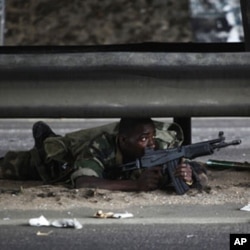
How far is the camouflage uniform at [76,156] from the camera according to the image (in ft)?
23.1

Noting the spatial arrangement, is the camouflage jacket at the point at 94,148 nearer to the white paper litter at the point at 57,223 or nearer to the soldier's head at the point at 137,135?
the soldier's head at the point at 137,135

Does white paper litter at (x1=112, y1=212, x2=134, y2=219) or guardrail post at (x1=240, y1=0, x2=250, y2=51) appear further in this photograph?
guardrail post at (x1=240, y1=0, x2=250, y2=51)

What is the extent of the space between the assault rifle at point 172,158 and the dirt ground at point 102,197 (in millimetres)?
104

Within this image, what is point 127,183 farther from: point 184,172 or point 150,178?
point 184,172

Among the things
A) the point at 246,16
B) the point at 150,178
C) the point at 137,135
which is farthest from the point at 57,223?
the point at 246,16

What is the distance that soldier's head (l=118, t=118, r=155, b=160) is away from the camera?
6.93m

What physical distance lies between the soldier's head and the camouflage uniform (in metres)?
0.14

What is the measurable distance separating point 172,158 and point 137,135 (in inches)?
11.4

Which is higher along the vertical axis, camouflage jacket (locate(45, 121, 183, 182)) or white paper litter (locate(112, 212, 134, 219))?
camouflage jacket (locate(45, 121, 183, 182))

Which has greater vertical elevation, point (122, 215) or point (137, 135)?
point (137, 135)

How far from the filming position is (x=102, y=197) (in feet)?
22.0

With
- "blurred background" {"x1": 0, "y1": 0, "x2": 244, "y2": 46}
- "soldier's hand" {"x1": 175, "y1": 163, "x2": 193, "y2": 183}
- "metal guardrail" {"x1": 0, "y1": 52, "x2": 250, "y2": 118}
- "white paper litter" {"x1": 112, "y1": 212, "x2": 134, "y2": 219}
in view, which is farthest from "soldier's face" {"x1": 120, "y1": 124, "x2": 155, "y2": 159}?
"blurred background" {"x1": 0, "y1": 0, "x2": 244, "y2": 46}

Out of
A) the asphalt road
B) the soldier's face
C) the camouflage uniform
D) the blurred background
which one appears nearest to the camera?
the asphalt road

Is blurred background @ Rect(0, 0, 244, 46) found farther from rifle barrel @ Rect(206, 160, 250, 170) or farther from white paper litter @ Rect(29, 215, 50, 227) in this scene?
white paper litter @ Rect(29, 215, 50, 227)
